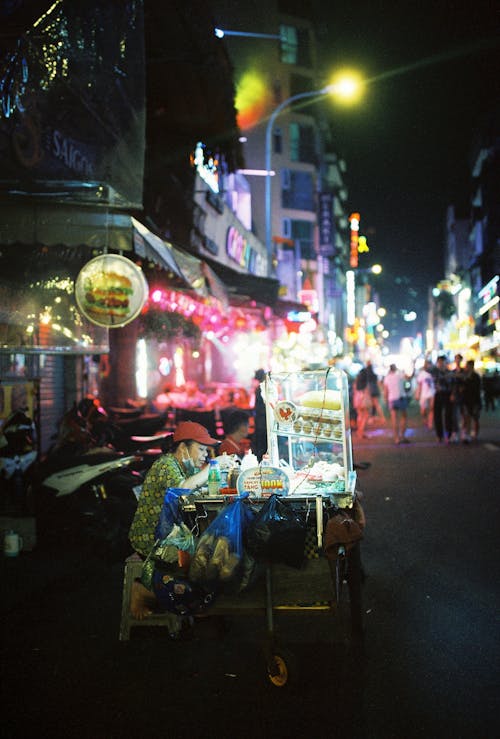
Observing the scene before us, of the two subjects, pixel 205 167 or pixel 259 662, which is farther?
pixel 205 167

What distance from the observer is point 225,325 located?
1903 cm

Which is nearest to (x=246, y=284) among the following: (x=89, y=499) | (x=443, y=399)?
(x=443, y=399)

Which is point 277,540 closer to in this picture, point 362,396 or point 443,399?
point 443,399

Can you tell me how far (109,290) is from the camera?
7.90m

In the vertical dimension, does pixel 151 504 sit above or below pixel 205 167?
below

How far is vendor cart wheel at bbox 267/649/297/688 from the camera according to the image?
407cm

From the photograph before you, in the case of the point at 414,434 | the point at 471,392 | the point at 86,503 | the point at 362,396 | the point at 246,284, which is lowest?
the point at 414,434

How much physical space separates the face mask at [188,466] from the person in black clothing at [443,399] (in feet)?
39.5

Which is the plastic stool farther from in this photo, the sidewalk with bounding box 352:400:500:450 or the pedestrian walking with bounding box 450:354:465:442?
the pedestrian walking with bounding box 450:354:465:442

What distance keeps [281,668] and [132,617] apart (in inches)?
52.3

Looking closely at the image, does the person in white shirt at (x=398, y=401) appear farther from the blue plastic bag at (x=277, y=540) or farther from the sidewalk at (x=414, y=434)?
the blue plastic bag at (x=277, y=540)

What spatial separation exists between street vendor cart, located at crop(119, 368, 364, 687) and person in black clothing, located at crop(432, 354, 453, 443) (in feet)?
38.9

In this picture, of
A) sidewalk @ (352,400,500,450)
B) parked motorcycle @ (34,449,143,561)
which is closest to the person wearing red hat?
parked motorcycle @ (34,449,143,561)

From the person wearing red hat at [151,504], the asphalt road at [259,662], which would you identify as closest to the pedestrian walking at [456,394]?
the asphalt road at [259,662]
